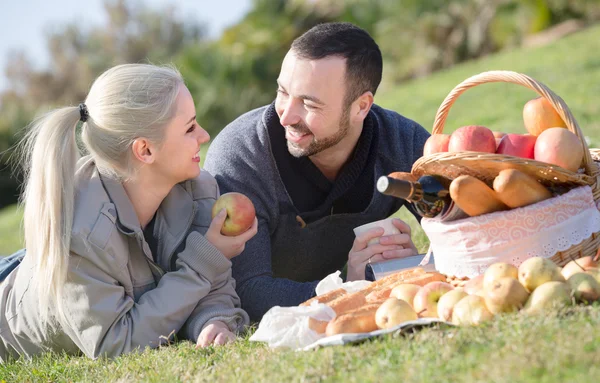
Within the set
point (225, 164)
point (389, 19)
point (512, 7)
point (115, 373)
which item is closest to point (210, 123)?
point (389, 19)

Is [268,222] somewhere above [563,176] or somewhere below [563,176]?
below

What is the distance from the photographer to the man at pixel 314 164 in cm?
441

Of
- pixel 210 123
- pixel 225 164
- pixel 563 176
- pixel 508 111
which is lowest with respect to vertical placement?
pixel 210 123

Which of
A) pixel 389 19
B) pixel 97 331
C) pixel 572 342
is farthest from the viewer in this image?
pixel 389 19

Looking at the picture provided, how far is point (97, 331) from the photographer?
3.76 metres

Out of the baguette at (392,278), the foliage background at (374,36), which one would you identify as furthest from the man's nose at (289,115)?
the foliage background at (374,36)

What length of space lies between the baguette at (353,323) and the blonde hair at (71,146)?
4.59ft

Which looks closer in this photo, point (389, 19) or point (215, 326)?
point (215, 326)

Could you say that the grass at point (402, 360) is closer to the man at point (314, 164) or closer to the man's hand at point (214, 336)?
the man's hand at point (214, 336)

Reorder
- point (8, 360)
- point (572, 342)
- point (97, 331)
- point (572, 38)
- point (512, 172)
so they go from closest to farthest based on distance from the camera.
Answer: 1. point (572, 342)
2. point (512, 172)
3. point (97, 331)
4. point (8, 360)
5. point (572, 38)

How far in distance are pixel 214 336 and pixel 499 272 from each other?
1.46 m

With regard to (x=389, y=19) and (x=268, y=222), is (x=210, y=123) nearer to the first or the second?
(x=389, y=19)

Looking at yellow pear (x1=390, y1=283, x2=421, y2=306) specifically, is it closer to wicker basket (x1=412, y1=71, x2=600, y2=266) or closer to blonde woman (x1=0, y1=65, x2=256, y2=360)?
wicker basket (x1=412, y1=71, x2=600, y2=266)

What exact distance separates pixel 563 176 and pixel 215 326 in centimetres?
184
